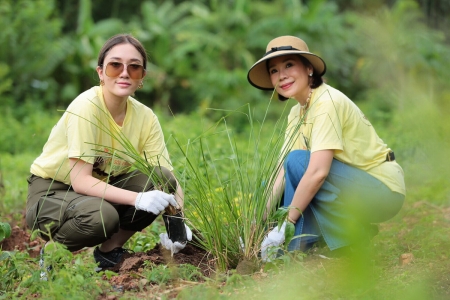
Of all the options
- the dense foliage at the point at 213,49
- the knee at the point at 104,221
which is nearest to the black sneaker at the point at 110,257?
the knee at the point at 104,221

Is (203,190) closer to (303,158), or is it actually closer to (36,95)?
(303,158)

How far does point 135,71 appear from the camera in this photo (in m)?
2.93

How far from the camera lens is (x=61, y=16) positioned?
49.1ft

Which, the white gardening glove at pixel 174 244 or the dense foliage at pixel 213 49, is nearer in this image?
the white gardening glove at pixel 174 244

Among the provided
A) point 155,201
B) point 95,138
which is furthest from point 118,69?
point 155,201

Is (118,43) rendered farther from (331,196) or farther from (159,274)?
(331,196)

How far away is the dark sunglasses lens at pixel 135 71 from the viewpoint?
9.58 feet

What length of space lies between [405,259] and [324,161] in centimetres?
61

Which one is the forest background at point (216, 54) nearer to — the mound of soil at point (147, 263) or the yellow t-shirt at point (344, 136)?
the yellow t-shirt at point (344, 136)

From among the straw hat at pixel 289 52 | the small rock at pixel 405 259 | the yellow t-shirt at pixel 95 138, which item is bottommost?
the small rock at pixel 405 259

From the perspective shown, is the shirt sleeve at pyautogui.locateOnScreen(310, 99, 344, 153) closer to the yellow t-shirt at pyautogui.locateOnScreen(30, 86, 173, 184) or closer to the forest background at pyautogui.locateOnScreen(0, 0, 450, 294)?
the yellow t-shirt at pyautogui.locateOnScreen(30, 86, 173, 184)

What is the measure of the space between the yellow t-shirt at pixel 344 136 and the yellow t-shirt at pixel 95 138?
27.5 inches

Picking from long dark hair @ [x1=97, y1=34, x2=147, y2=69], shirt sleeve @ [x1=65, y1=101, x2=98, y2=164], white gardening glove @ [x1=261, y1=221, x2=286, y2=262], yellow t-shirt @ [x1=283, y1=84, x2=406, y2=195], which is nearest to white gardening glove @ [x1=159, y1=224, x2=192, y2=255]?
white gardening glove @ [x1=261, y1=221, x2=286, y2=262]

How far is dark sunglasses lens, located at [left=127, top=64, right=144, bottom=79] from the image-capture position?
9.58ft
